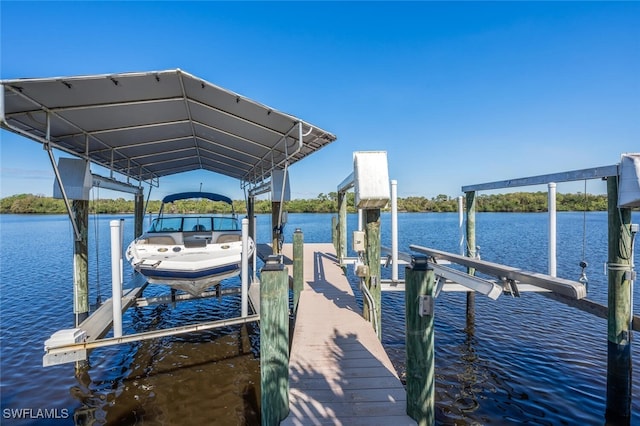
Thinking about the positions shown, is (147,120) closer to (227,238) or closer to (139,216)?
(227,238)

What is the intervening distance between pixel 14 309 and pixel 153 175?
5778mm

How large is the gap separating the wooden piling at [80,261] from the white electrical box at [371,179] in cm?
573

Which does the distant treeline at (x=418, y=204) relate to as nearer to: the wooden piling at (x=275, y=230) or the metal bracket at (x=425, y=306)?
the wooden piling at (x=275, y=230)

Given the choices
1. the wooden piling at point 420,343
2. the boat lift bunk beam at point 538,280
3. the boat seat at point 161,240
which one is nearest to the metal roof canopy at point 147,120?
the boat seat at point 161,240

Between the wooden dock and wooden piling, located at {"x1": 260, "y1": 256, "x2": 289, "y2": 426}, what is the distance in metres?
0.20

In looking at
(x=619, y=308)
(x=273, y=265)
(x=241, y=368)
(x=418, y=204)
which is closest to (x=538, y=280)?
(x=619, y=308)

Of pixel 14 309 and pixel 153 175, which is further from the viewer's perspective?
pixel 153 175

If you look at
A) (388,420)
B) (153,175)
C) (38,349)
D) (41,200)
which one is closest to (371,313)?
(388,420)

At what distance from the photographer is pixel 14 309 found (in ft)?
32.4

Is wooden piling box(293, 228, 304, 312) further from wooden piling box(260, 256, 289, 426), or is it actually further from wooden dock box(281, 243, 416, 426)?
wooden piling box(260, 256, 289, 426)

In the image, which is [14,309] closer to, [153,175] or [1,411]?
[153,175]

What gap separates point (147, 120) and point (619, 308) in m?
8.29

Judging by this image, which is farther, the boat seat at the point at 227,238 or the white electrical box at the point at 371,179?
the boat seat at the point at 227,238

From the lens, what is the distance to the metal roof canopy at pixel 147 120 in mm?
4434
